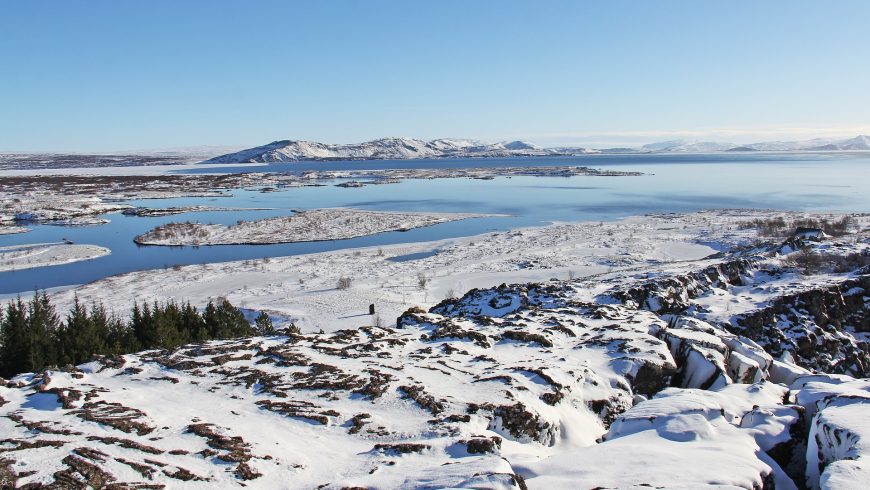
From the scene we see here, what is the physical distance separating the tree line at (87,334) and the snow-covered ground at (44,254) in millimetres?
25543

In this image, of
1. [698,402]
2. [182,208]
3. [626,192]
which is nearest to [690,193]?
[626,192]

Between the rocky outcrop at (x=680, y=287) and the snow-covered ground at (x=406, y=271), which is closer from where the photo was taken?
the rocky outcrop at (x=680, y=287)

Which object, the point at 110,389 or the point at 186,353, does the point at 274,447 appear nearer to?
the point at 110,389

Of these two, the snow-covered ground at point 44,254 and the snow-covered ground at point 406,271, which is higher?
the snow-covered ground at point 44,254

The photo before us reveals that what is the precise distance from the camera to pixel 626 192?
88.1 meters

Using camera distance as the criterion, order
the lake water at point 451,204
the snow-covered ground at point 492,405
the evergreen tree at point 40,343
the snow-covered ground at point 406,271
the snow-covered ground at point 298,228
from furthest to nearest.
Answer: the snow-covered ground at point 298,228 → the lake water at point 451,204 → the snow-covered ground at point 406,271 → the evergreen tree at point 40,343 → the snow-covered ground at point 492,405

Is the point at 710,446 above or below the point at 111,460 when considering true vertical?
below

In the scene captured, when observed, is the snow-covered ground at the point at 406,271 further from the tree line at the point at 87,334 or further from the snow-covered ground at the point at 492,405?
the snow-covered ground at the point at 492,405

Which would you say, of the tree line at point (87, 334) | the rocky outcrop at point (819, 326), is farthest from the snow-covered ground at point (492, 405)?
the tree line at point (87, 334)

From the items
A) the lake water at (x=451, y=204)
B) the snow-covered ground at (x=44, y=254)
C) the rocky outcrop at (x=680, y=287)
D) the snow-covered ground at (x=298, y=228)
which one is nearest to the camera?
the rocky outcrop at (x=680, y=287)

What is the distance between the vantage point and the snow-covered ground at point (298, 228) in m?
50.7

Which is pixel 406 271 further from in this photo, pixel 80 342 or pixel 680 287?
pixel 80 342

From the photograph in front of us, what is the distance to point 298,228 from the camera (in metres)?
55.4

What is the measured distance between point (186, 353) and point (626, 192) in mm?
83014
